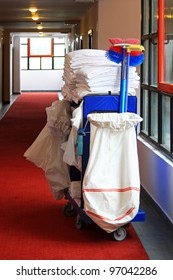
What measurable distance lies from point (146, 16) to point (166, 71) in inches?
78.7

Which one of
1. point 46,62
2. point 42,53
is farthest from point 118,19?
point 42,53

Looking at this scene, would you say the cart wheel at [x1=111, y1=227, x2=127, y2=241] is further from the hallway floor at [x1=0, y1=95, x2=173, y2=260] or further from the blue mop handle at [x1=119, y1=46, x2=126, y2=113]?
the blue mop handle at [x1=119, y1=46, x2=126, y2=113]

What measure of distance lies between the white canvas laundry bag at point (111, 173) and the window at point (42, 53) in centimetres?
2662

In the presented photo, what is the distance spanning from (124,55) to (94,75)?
0.30 m

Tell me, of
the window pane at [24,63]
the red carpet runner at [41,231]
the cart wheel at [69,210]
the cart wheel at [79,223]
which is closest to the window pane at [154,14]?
the red carpet runner at [41,231]

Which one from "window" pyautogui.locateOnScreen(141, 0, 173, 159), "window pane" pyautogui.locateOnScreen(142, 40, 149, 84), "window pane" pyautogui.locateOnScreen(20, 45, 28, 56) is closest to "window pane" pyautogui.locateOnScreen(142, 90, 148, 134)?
"window" pyautogui.locateOnScreen(141, 0, 173, 159)

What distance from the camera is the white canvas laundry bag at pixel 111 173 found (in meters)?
Answer: 4.40

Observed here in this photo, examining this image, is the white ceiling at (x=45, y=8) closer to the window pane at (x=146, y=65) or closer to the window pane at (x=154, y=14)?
the window pane at (x=146, y=65)

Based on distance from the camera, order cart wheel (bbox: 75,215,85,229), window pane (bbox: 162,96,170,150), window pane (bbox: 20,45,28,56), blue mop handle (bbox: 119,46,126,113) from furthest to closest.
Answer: window pane (bbox: 20,45,28,56) < window pane (bbox: 162,96,170,150) < cart wheel (bbox: 75,215,85,229) < blue mop handle (bbox: 119,46,126,113)

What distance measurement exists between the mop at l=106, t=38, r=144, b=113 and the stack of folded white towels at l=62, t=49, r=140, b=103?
132mm

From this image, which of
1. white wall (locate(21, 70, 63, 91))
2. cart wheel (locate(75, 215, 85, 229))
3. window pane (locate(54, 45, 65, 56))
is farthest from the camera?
window pane (locate(54, 45, 65, 56))

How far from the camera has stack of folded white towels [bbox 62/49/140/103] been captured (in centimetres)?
479

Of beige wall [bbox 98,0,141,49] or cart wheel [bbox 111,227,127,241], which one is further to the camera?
beige wall [bbox 98,0,141,49]

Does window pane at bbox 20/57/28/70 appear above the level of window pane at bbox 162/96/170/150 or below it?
above
